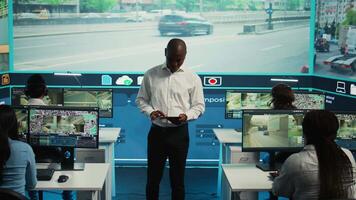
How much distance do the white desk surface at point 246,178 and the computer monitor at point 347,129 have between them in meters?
0.67

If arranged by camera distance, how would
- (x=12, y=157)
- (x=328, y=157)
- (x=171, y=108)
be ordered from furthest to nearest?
(x=171, y=108), (x=12, y=157), (x=328, y=157)

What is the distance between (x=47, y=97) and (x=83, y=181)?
1.99m

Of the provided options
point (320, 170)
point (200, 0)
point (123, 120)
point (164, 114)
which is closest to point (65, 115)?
point (164, 114)

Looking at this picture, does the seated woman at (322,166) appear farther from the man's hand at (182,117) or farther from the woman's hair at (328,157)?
the man's hand at (182,117)

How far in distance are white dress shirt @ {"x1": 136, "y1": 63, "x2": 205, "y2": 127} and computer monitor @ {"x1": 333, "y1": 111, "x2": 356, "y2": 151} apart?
3.43ft

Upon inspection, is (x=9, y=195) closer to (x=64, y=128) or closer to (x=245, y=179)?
(x=64, y=128)

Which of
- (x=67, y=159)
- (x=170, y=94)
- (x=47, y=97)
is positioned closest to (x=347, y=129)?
(x=170, y=94)

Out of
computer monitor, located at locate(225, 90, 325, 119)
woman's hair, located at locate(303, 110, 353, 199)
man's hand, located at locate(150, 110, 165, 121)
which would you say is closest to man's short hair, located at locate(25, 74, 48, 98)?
man's hand, located at locate(150, 110, 165, 121)

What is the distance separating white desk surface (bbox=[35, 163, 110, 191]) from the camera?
318 centimetres

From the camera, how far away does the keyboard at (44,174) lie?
131 inches

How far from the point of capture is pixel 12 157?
9.37 feet

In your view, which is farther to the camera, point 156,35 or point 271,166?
point 156,35

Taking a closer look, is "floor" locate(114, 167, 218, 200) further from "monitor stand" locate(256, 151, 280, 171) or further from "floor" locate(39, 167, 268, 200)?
"monitor stand" locate(256, 151, 280, 171)

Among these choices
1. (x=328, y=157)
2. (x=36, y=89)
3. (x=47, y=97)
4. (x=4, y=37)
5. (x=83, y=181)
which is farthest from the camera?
(x=4, y=37)
